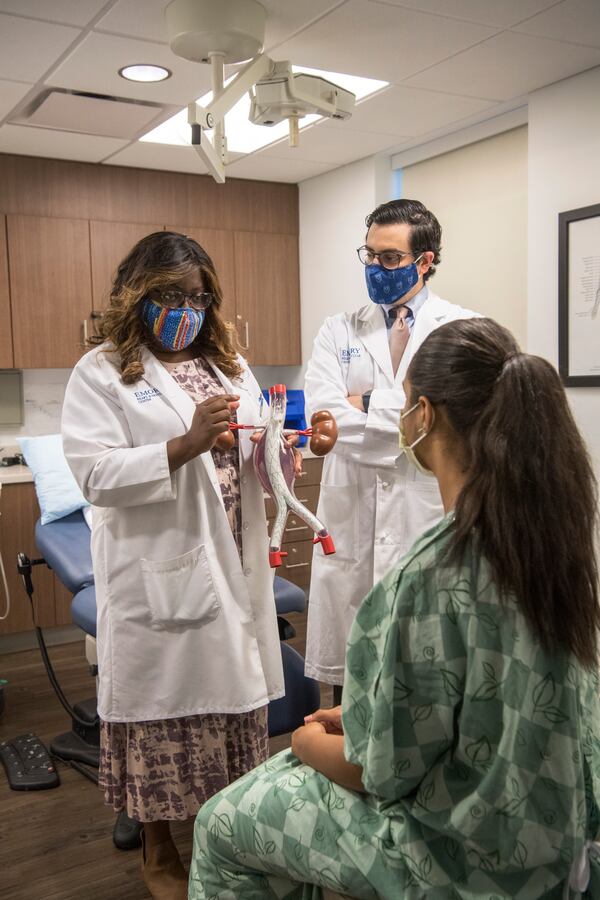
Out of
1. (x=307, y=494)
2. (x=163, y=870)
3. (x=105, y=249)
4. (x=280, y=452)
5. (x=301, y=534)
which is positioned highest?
(x=105, y=249)

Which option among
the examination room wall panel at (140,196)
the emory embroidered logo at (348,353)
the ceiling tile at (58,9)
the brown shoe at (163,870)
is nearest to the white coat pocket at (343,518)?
the emory embroidered logo at (348,353)

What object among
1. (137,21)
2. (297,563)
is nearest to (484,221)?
(137,21)

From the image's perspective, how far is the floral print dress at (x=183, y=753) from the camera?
174cm

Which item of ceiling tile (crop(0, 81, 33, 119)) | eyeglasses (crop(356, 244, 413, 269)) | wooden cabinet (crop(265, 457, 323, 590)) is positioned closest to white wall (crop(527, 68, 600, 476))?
eyeglasses (crop(356, 244, 413, 269))

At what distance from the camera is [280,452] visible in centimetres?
179

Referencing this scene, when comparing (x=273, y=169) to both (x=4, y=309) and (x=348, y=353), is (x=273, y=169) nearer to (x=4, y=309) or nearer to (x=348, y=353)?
(x=4, y=309)

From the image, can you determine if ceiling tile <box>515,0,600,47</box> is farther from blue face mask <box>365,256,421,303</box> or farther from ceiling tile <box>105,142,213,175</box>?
ceiling tile <box>105,142,213,175</box>

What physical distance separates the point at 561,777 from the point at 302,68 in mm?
2619

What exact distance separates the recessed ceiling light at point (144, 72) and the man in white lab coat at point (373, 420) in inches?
42.1

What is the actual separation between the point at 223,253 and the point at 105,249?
64 cm

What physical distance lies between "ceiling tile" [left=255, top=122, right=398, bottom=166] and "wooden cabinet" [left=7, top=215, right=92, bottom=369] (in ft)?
3.34

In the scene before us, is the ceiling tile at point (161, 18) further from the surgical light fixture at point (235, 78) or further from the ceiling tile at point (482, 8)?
the ceiling tile at point (482, 8)

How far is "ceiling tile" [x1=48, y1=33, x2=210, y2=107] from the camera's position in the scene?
8.73ft

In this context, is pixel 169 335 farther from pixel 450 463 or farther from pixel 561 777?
pixel 561 777
